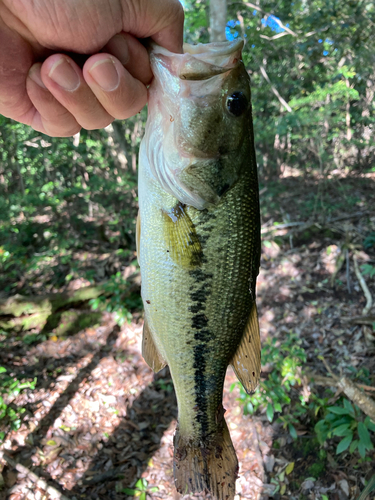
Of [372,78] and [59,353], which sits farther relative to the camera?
[372,78]

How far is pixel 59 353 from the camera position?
5.25m

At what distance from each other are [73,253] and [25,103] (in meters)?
6.43

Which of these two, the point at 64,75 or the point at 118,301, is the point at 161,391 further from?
the point at 64,75

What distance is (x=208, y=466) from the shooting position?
180 centimetres

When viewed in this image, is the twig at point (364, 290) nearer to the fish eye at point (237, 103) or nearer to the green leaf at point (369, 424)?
the green leaf at point (369, 424)

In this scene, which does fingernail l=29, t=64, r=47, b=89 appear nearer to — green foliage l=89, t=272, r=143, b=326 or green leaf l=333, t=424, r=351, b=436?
green leaf l=333, t=424, r=351, b=436

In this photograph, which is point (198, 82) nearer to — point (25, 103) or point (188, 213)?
point (188, 213)

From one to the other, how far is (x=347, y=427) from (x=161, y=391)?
2638mm

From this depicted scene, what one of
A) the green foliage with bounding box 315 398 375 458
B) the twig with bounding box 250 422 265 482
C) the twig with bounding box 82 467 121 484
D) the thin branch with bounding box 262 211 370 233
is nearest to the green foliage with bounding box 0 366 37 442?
the twig with bounding box 82 467 121 484

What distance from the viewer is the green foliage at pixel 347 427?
2.70 meters

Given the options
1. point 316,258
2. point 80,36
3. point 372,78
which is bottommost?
point 316,258

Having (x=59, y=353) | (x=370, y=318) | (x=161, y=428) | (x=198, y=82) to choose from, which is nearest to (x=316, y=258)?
(x=370, y=318)

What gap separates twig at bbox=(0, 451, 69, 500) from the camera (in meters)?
3.13

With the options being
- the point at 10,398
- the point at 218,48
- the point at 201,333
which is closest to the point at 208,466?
the point at 201,333
